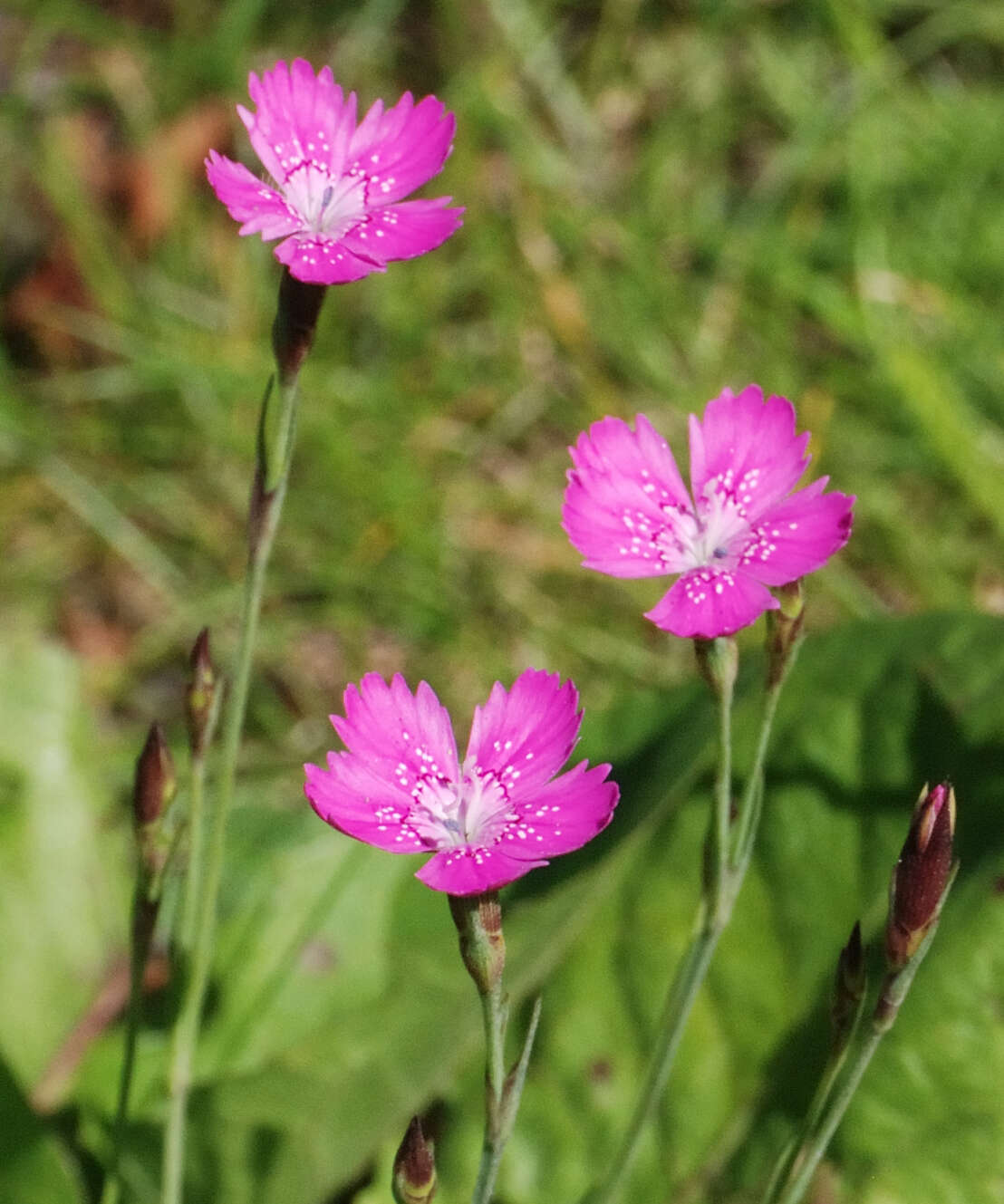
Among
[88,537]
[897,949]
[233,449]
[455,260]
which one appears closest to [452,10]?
[455,260]

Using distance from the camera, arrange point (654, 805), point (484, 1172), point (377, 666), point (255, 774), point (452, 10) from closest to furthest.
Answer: point (484, 1172) < point (654, 805) < point (255, 774) < point (377, 666) < point (452, 10)

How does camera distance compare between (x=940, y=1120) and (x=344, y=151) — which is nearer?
(x=344, y=151)

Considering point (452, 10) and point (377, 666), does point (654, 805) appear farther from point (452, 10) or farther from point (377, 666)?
point (452, 10)

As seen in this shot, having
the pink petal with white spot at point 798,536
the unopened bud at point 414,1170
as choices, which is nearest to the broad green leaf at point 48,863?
the unopened bud at point 414,1170

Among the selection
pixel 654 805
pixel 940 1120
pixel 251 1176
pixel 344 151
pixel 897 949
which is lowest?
pixel 251 1176

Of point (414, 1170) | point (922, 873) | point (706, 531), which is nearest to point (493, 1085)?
point (414, 1170)

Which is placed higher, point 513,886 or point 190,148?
point 190,148

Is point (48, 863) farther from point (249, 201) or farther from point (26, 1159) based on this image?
point (249, 201)

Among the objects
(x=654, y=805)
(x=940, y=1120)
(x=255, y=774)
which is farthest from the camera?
(x=255, y=774)
